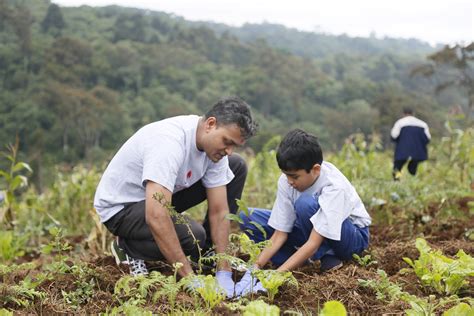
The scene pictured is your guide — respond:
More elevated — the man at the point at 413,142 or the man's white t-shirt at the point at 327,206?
the man's white t-shirt at the point at 327,206

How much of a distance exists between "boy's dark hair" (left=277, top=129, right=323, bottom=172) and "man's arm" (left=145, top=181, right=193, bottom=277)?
1.78ft

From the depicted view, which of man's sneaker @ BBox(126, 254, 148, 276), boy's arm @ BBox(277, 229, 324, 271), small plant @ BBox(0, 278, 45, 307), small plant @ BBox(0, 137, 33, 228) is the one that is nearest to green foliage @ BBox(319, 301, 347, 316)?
boy's arm @ BBox(277, 229, 324, 271)

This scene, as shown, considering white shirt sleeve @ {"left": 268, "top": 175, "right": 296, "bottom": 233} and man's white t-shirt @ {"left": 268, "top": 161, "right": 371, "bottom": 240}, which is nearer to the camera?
man's white t-shirt @ {"left": 268, "top": 161, "right": 371, "bottom": 240}

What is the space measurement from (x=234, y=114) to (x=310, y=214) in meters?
0.59

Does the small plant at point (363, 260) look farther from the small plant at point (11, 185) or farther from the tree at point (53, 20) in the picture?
the tree at point (53, 20)

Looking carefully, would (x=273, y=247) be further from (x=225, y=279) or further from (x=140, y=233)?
(x=140, y=233)

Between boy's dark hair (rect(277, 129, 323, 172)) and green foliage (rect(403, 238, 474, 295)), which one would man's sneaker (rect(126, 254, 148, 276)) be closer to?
boy's dark hair (rect(277, 129, 323, 172))

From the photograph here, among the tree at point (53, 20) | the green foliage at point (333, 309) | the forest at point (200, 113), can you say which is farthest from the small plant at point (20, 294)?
the tree at point (53, 20)

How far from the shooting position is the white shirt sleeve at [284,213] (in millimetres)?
2740

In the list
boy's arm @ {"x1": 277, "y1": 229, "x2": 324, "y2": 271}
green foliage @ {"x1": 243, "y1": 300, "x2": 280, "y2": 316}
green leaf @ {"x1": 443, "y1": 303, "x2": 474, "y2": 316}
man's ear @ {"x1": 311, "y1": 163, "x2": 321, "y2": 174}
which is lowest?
boy's arm @ {"x1": 277, "y1": 229, "x2": 324, "y2": 271}

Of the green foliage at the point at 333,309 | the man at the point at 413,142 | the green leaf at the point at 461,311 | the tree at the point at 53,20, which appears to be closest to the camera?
the green foliage at the point at 333,309

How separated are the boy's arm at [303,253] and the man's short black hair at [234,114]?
56 centimetres

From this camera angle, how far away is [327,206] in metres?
2.48

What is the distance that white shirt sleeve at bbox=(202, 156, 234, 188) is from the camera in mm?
2879
